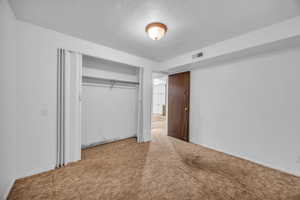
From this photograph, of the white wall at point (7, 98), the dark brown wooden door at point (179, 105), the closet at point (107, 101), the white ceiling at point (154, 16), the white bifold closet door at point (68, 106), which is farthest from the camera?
the dark brown wooden door at point (179, 105)

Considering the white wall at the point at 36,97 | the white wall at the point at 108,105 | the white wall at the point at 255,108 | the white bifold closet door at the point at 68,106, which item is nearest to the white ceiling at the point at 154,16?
the white wall at the point at 36,97

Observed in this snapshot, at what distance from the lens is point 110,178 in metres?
1.89

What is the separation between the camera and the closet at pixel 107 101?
9.98 ft

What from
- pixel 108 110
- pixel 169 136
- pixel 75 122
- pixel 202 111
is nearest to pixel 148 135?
pixel 169 136

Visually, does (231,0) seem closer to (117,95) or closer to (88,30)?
(88,30)

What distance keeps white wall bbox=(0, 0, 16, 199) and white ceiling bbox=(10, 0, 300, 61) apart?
318mm

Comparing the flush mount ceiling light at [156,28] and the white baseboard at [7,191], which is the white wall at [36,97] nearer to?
the white baseboard at [7,191]

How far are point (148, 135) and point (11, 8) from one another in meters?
3.64

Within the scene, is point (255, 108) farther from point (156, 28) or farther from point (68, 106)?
point (68, 106)

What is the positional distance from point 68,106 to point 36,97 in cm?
47

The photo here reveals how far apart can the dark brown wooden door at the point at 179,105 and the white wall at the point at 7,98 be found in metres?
3.68

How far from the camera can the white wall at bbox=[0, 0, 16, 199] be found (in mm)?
1420


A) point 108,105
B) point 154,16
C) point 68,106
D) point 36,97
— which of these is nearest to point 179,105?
point 108,105

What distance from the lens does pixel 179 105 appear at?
393cm
